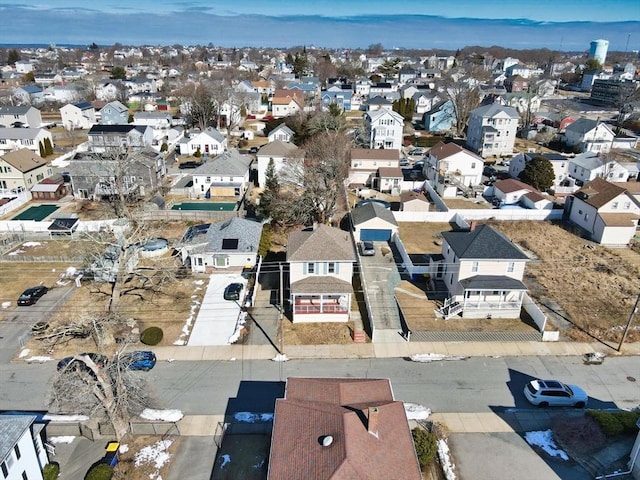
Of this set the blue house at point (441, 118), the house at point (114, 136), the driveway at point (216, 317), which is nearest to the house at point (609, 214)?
the driveway at point (216, 317)

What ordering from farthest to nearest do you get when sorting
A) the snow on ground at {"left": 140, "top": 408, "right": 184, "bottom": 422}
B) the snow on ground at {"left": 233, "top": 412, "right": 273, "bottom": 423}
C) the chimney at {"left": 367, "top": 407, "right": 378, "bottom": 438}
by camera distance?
the snow on ground at {"left": 140, "top": 408, "right": 184, "bottom": 422} → the snow on ground at {"left": 233, "top": 412, "right": 273, "bottom": 423} → the chimney at {"left": 367, "top": 407, "right": 378, "bottom": 438}

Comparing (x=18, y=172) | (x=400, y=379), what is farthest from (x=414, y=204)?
(x=18, y=172)

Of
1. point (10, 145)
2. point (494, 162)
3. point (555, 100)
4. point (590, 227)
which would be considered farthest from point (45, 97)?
point (555, 100)

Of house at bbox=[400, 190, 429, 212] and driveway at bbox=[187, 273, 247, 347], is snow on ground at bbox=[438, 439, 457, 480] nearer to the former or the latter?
driveway at bbox=[187, 273, 247, 347]

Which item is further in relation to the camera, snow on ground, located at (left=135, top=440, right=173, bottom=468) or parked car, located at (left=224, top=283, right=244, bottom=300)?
parked car, located at (left=224, top=283, right=244, bottom=300)

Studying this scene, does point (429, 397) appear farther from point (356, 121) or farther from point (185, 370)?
point (356, 121)

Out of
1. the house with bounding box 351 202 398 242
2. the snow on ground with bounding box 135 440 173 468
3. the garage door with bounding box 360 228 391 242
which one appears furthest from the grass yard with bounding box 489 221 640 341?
the snow on ground with bounding box 135 440 173 468

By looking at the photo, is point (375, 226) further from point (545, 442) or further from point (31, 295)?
point (31, 295)
